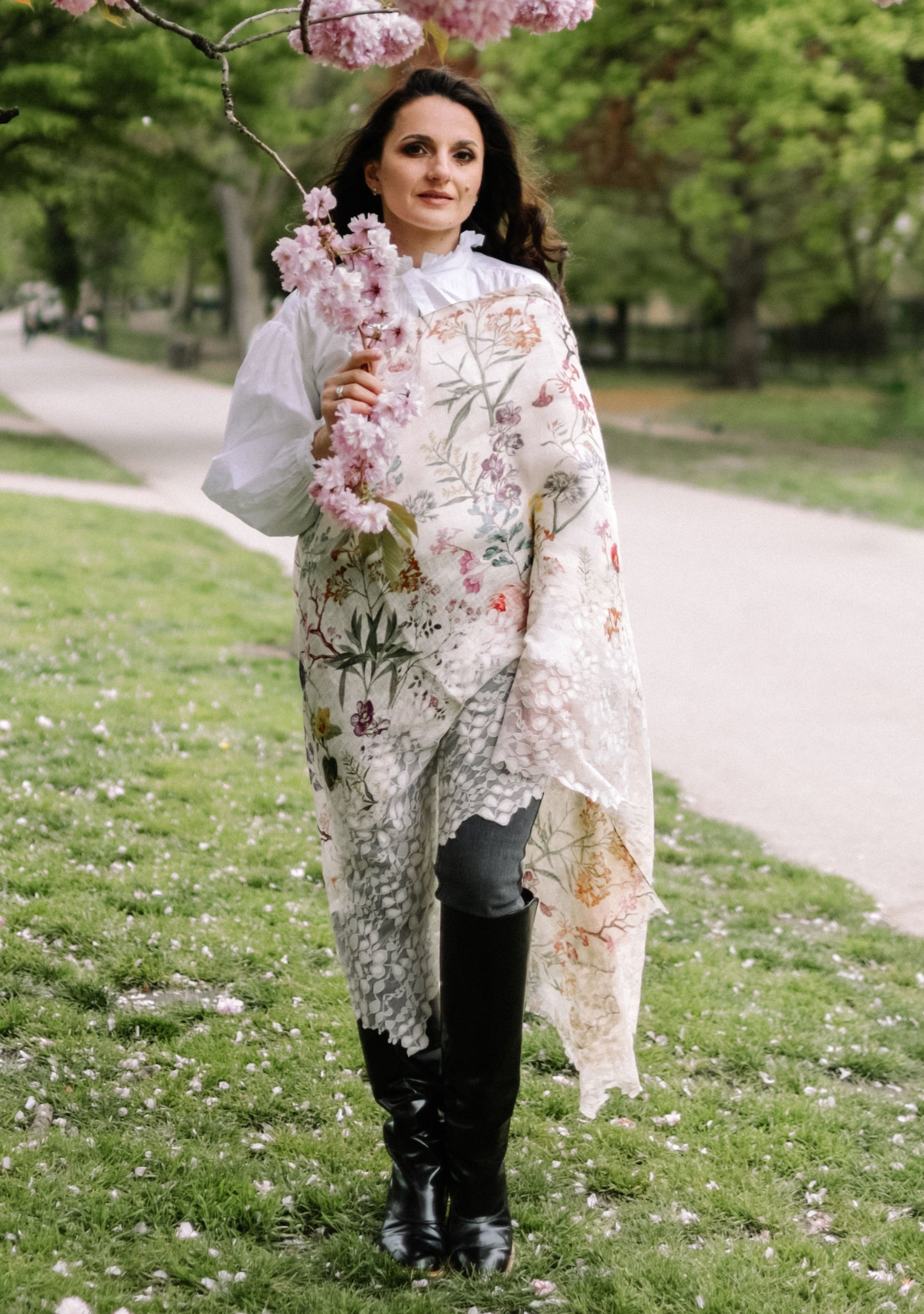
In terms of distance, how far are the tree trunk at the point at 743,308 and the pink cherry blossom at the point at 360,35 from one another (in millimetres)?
27777

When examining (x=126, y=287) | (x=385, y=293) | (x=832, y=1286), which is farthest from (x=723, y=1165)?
(x=126, y=287)

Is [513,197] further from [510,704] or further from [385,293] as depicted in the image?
[510,704]

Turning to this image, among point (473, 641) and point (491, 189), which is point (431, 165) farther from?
point (473, 641)

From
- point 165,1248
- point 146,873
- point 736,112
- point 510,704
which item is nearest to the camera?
point 510,704

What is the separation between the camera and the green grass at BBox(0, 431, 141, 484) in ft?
49.7

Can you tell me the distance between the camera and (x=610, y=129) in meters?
26.3

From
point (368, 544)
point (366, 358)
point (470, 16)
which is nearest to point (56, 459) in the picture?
point (368, 544)

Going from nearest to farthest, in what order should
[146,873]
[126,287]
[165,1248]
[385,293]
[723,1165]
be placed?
[385,293] → [165,1248] → [723,1165] → [146,873] → [126,287]

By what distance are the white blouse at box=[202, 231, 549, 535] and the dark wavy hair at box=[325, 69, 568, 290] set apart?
25 centimetres

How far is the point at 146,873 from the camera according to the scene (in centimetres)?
453

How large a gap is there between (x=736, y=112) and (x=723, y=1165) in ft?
58.9

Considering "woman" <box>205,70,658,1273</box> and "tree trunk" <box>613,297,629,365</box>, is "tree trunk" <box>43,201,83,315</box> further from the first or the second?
"woman" <box>205,70,658,1273</box>


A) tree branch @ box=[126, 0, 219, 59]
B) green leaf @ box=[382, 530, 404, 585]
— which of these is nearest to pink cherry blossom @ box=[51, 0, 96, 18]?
tree branch @ box=[126, 0, 219, 59]

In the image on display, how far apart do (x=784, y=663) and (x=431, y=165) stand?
19.1 feet
